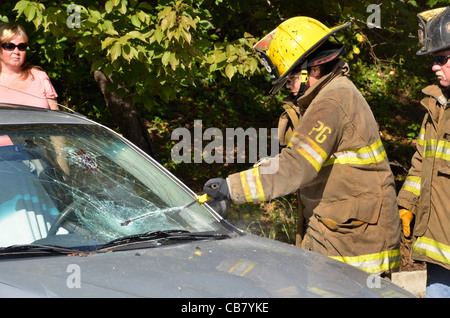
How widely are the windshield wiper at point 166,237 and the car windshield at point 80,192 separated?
2.5 inches

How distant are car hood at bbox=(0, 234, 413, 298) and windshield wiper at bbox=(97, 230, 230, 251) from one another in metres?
0.06

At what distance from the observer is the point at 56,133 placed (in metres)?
3.18

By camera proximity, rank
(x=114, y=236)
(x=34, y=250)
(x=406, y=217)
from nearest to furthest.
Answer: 1. (x=34, y=250)
2. (x=114, y=236)
3. (x=406, y=217)

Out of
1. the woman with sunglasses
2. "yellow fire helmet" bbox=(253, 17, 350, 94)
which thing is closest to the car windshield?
"yellow fire helmet" bbox=(253, 17, 350, 94)

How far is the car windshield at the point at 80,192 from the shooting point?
2828 millimetres

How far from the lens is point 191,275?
2328mm

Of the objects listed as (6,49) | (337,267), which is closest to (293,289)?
(337,267)

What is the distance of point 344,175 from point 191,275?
119 cm

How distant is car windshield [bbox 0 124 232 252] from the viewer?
9.28 ft

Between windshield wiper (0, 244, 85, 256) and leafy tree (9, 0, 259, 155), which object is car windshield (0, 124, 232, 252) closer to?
windshield wiper (0, 244, 85, 256)

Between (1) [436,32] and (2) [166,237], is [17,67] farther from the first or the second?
(1) [436,32]

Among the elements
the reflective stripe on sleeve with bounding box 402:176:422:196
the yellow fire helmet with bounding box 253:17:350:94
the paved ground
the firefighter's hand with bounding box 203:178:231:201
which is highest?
the yellow fire helmet with bounding box 253:17:350:94

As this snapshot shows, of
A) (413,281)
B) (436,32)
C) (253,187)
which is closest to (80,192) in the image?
(253,187)

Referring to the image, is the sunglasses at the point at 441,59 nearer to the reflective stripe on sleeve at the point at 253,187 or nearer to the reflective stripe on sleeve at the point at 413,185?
the reflective stripe on sleeve at the point at 413,185
